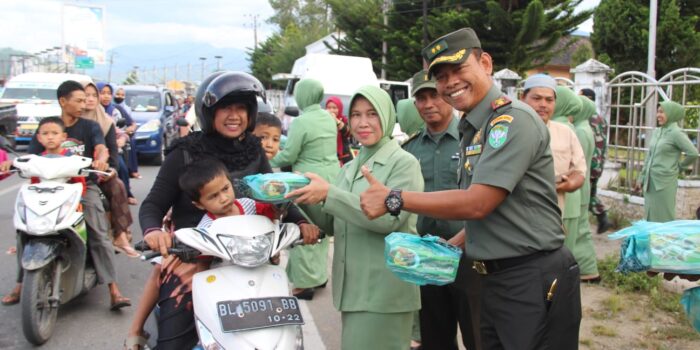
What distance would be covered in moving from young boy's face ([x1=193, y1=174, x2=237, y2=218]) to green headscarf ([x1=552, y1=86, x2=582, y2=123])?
3927 millimetres

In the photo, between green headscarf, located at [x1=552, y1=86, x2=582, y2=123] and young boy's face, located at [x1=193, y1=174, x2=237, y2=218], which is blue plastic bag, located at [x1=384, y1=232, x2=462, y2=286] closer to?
young boy's face, located at [x1=193, y1=174, x2=237, y2=218]

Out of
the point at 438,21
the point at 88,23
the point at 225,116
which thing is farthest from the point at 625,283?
the point at 88,23

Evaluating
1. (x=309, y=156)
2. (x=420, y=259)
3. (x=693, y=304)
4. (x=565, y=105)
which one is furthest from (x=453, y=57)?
(x=565, y=105)

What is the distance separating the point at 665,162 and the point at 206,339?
6.30 meters

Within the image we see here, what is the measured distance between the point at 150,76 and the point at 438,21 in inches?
2497

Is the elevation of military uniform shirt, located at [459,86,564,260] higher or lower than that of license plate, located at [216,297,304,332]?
higher

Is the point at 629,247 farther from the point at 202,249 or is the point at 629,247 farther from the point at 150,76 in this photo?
the point at 150,76

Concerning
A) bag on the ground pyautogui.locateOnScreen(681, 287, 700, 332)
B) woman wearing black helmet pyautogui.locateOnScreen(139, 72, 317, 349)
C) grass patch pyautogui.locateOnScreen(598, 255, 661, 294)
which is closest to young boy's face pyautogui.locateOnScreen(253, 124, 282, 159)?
woman wearing black helmet pyautogui.locateOnScreen(139, 72, 317, 349)

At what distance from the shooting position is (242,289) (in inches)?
106

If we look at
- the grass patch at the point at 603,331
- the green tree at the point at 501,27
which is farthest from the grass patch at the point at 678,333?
the green tree at the point at 501,27

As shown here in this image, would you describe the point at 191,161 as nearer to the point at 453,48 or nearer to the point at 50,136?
the point at 453,48

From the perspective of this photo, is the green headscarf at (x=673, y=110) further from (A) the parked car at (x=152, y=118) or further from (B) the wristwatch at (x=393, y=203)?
(A) the parked car at (x=152, y=118)

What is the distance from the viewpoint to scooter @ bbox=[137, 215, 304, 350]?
8.36 feet

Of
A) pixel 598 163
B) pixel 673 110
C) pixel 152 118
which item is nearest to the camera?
pixel 673 110
